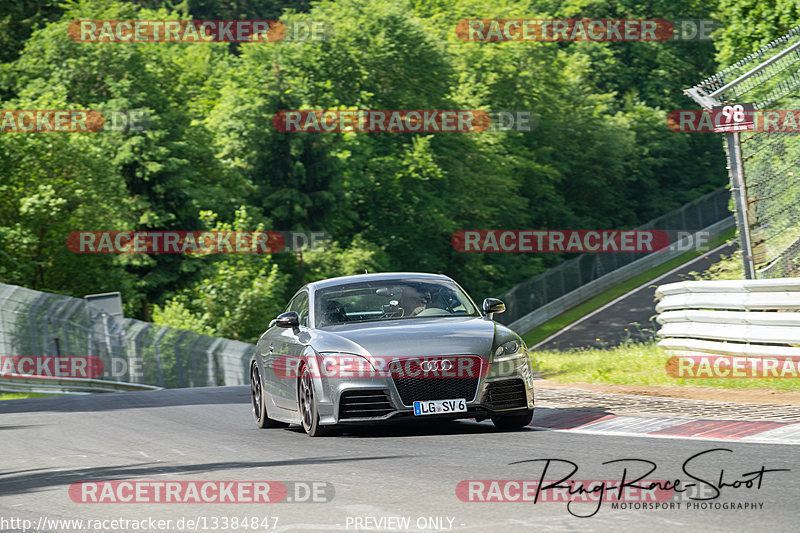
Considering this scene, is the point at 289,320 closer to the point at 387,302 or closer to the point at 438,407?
the point at 387,302

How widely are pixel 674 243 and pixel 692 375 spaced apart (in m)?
53.9

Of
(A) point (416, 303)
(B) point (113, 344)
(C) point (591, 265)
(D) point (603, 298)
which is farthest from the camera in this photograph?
(C) point (591, 265)

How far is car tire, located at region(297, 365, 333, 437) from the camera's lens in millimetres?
10961

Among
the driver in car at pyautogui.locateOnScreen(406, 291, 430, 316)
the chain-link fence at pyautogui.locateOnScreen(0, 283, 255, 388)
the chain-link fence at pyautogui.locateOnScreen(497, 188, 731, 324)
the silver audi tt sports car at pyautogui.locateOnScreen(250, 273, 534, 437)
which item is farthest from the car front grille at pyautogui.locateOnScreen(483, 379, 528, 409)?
the chain-link fence at pyautogui.locateOnScreen(497, 188, 731, 324)

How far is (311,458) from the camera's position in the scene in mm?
9789

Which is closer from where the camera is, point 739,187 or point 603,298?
point 739,187

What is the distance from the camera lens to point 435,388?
1052 centimetres

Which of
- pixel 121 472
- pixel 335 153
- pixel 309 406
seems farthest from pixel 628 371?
pixel 335 153

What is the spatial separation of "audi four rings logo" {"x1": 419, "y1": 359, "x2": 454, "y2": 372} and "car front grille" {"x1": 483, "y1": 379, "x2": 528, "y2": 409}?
0.41 meters

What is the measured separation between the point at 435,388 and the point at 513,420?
115 centimetres

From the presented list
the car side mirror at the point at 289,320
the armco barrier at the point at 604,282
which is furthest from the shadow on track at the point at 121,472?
the armco barrier at the point at 604,282

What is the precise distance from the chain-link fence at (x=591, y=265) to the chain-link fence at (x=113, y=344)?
23.4m

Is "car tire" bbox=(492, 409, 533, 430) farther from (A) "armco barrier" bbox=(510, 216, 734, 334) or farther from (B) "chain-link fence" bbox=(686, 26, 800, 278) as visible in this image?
(A) "armco barrier" bbox=(510, 216, 734, 334)

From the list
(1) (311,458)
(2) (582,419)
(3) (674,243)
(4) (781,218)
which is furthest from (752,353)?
(3) (674,243)
